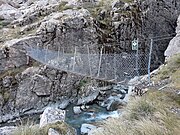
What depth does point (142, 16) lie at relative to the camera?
13.3 meters

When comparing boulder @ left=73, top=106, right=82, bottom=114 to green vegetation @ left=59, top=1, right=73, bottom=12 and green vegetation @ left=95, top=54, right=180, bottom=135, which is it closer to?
green vegetation @ left=95, top=54, right=180, bottom=135

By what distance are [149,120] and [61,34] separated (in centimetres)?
898

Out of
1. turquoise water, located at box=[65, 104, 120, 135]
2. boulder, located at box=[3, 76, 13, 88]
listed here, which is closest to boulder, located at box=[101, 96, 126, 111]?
turquoise water, located at box=[65, 104, 120, 135]

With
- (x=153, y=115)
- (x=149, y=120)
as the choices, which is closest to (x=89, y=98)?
(x=153, y=115)

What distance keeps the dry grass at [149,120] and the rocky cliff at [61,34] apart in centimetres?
670

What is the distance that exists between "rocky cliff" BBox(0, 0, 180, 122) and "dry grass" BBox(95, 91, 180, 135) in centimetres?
670

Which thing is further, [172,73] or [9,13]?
[9,13]

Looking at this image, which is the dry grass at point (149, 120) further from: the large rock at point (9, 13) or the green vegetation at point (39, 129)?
the large rock at point (9, 13)

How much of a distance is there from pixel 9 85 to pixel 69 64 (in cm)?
264

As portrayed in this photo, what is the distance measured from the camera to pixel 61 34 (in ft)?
37.4

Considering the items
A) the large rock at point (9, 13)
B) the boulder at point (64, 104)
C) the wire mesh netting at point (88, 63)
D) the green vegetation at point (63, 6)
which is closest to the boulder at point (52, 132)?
the wire mesh netting at point (88, 63)

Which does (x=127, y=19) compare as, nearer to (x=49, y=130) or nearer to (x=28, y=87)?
(x=28, y=87)

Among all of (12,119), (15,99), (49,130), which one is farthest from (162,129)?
(15,99)

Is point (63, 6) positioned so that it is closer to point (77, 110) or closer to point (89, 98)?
point (89, 98)
